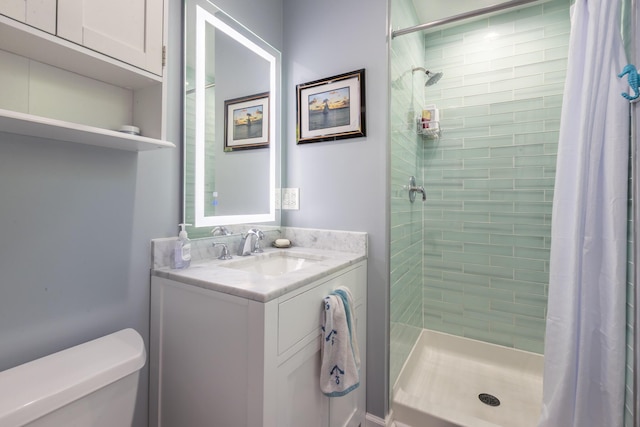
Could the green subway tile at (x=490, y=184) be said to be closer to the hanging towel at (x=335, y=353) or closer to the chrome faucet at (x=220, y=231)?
the hanging towel at (x=335, y=353)

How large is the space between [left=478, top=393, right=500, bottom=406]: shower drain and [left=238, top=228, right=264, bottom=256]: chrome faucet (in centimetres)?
171

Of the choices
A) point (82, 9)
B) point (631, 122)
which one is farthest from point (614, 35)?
point (82, 9)

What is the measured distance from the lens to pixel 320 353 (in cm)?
119

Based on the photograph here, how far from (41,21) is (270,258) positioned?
1.24 metres

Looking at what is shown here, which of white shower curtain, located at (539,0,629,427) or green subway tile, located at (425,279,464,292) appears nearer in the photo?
white shower curtain, located at (539,0,629,427)

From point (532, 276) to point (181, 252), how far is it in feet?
7.64

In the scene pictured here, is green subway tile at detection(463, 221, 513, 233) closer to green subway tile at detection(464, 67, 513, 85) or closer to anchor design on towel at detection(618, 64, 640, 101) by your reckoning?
green subway tile at detection(464, 67, 513, 85)

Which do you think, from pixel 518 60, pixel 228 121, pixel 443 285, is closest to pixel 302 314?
pixel 228 121

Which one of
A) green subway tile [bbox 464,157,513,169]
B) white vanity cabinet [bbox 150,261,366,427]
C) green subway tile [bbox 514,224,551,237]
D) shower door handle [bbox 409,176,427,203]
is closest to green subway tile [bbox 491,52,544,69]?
green subway tile [bbox 464,157,513,169]

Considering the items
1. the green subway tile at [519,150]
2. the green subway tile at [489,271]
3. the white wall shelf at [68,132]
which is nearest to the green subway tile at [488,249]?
the green subway tile at [489,271]

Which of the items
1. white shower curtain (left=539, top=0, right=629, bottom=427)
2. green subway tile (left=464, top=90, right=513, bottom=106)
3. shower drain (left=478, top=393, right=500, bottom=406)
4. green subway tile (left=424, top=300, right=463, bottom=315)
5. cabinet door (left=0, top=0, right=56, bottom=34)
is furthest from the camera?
green subway tile (left=424, top=300, right=463, bottom=315)

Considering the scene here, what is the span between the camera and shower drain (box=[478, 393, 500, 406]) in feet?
5.97

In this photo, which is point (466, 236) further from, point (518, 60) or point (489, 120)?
point (518, 60)

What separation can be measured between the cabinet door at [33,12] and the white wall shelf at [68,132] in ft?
0.75
